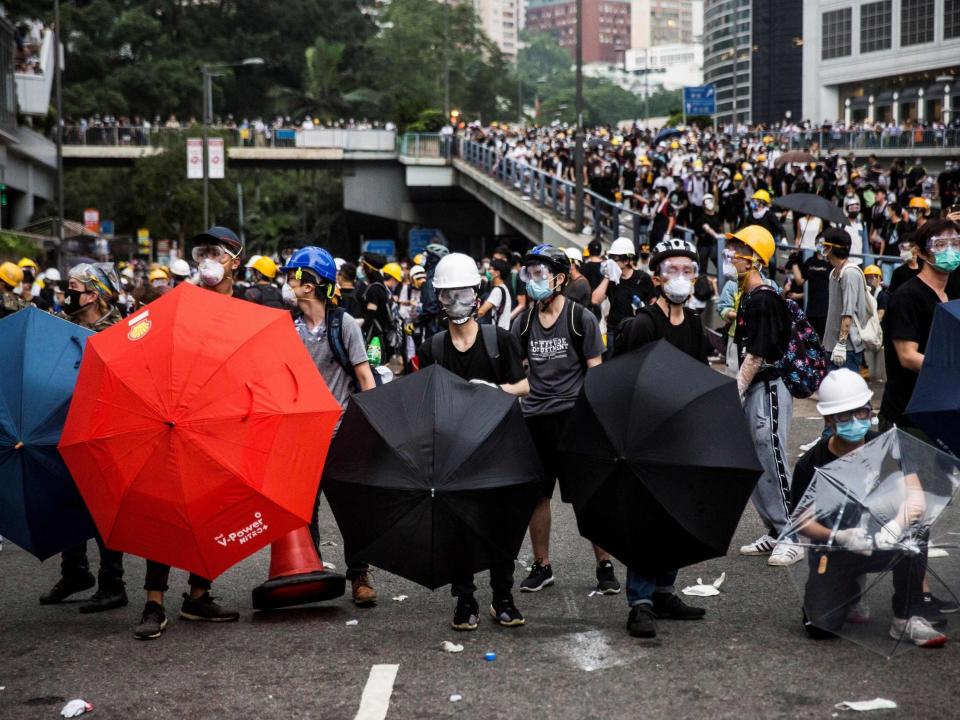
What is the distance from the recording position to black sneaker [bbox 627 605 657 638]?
636 cm

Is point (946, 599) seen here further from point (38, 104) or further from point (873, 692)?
point (38, 104)

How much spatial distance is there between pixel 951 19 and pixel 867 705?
6428cm

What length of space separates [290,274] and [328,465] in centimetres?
129

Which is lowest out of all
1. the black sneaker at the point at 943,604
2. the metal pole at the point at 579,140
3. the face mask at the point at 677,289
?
the black sneaker at the point at 943,604

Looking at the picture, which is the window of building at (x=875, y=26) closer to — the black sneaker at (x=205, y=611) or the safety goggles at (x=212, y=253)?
the safety goggles at (x=212, y=253)

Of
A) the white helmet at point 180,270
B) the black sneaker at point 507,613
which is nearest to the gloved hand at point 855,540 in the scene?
the black sneaker at point 507,613

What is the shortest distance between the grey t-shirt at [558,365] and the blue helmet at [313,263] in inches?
42.4

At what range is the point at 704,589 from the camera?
7270 mm

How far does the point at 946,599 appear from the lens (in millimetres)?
5539

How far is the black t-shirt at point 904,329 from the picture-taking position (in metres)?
7.04

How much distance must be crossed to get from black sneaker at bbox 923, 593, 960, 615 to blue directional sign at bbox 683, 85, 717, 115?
199ft

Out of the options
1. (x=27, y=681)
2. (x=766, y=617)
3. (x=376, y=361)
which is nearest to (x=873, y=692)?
(x=766, y=617)

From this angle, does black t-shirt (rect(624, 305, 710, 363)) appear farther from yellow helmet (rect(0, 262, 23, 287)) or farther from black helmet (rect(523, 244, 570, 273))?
yellow helmet (rect(0, 262, 23, 287))

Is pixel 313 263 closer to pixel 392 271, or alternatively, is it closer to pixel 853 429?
pixel 853 429
